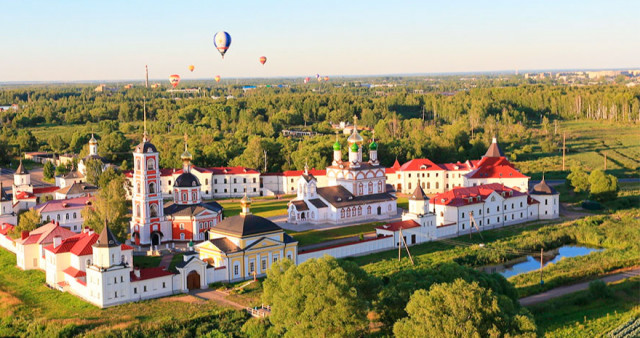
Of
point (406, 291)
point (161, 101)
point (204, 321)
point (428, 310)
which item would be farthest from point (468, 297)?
point (161, 101)

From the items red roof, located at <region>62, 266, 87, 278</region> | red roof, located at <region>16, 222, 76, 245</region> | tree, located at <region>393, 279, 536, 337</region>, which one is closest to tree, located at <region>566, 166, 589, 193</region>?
tree, located at <region>393, 279, 536, 337</region>

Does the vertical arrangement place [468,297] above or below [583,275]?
above

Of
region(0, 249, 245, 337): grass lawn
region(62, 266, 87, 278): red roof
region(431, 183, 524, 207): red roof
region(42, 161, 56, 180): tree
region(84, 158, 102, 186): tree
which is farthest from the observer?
region(42, 161, 56, 180): tree

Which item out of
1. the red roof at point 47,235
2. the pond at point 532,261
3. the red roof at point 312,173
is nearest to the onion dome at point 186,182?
the red roof at point 47,235

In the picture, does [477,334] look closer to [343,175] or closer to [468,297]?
[468,297]

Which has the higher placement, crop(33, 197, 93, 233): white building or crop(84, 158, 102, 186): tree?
crop(84, 158, 102, 186): tree

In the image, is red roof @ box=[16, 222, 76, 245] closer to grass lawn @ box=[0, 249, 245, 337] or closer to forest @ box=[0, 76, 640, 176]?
grass lawn @ box=[0, 249, 245, 337]

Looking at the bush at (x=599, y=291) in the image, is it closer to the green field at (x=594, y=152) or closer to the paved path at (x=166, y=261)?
the paved path at (x=166, y=261)

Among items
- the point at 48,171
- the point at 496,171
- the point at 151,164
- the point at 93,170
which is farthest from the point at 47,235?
the point at 496,171
